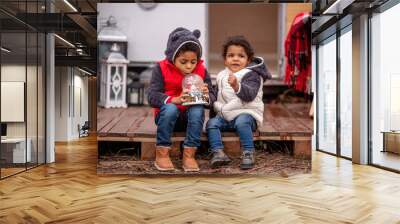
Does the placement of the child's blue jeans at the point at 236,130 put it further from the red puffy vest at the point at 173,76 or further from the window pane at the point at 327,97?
the window pane at the point at 327,97

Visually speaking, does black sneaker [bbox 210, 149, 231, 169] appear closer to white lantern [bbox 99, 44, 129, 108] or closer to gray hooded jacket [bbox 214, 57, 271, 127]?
gray hooded jacket [bbox 214, 57, 271, 127]

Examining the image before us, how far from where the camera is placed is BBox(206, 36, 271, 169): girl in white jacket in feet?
13.1

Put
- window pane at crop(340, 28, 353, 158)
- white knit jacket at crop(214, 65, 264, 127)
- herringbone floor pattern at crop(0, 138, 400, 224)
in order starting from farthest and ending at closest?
window pane at crop(340, 28, 353, 158) → white knit jacket at crop(214, 65, 264, 127) → herringbone floor pattern at crop(0, 138, 400, 224)

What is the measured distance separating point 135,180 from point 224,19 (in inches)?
68.5

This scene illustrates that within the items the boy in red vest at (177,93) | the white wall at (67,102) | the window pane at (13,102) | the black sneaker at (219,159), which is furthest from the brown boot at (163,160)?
the window pane at (13,102)

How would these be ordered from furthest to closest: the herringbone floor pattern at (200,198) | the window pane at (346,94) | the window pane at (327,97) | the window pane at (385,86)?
the window pane at (327,97)
the window pane at (346,94)
the window pane at (385,86)
the herringbone floor pattern at (200,198)

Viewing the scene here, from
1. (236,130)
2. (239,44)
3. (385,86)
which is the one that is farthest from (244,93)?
(385,86)

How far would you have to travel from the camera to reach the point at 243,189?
11.6 ft

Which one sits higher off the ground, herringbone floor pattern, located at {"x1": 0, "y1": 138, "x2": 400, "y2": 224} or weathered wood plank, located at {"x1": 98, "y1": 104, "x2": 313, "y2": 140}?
weathered wood plank, located at {"x1": 98, "y1": 104, "x2": 313, "y2": 140}

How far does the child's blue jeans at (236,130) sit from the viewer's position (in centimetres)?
399

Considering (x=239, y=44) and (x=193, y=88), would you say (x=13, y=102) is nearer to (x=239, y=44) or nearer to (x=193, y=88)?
(x=193, y=88)

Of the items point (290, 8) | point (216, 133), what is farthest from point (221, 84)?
point (290, 8)

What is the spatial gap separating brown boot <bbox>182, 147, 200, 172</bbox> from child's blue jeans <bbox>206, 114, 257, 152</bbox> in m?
0.19

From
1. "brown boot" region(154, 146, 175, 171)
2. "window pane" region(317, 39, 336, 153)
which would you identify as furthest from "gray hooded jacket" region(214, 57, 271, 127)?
"window pane" region(317, 39, 336, 153)
